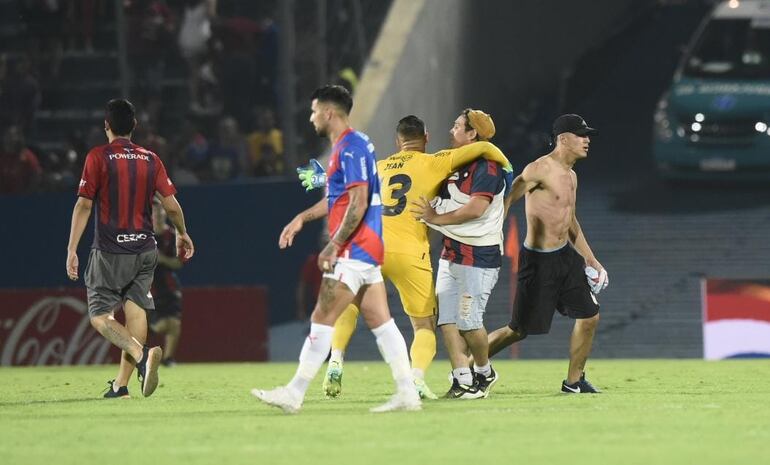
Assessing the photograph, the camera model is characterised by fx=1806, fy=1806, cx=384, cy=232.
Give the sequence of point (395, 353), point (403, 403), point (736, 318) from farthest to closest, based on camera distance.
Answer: point (736, 318), point (403, 403), point (395, 353)

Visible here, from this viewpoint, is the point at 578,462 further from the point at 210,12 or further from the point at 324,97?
the point at 210,12

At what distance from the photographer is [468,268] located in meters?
13.7

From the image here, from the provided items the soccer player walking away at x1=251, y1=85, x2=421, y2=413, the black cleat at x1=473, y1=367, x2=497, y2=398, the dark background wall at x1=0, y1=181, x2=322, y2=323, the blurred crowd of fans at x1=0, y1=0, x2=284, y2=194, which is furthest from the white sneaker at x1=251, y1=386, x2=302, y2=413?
the blurred crowd of fans at x1=0, y1=0, x2=284, y2=194

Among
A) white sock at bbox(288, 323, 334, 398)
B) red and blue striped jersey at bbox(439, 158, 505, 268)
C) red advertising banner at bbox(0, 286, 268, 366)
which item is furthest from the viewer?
red advertising banner at bbox(0, 286, 268, 366)

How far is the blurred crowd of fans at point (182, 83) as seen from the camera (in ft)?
82.7

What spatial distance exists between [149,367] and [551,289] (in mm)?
3194

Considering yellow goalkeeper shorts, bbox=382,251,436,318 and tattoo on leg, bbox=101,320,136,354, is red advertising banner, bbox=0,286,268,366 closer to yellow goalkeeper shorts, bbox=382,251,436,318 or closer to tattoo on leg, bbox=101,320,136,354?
tattoo on leg, bbox=101,320,136,354

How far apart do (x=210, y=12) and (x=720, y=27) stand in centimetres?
865

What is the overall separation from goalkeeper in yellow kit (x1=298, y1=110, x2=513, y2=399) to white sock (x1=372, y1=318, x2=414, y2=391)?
4.61 feet

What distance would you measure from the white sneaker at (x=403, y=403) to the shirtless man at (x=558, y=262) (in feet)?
7.67

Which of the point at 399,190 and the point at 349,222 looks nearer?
the point at 349,222

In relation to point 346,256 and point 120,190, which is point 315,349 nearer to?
point 346,256

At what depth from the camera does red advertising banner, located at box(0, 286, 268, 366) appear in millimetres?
22094

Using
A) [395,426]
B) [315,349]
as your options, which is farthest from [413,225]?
[395,426]
